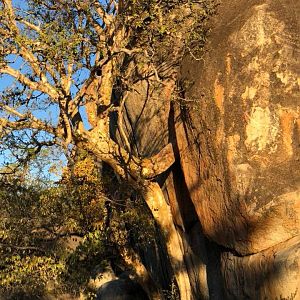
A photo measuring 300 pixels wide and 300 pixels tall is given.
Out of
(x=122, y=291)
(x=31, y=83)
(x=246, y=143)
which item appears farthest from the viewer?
(x=122, y=291)

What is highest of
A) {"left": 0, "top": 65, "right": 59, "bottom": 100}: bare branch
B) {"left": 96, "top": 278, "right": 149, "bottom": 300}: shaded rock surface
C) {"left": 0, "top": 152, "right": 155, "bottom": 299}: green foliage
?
{"left": 0, "top": 65, "right": 59, "bottom": 100}: bare branch

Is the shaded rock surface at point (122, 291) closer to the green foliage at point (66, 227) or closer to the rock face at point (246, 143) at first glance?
the green foliage at point (66, 227)

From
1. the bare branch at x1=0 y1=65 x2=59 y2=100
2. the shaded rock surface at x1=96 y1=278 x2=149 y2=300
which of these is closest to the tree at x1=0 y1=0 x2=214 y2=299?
the bare branch at x1=0 y1=65 x2=59 y2=100

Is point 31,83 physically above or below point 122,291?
above

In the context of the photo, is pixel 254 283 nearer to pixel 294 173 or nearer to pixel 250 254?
pixel 250 254

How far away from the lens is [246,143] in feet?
26.7

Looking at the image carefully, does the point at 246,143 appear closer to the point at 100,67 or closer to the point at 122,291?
the point at 100,67

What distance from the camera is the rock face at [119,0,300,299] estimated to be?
7.70 m

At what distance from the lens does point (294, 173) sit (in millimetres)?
7789

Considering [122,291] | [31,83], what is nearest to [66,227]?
[122,291]

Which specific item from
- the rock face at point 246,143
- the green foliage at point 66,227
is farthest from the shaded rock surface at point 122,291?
the rock face at point 246,143

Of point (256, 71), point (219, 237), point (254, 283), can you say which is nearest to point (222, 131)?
point (256, 71)

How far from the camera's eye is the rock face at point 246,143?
770 cm

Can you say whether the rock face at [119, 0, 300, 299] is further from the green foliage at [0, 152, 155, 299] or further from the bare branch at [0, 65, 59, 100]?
the bare branch at [0, 65, 59, 100]
